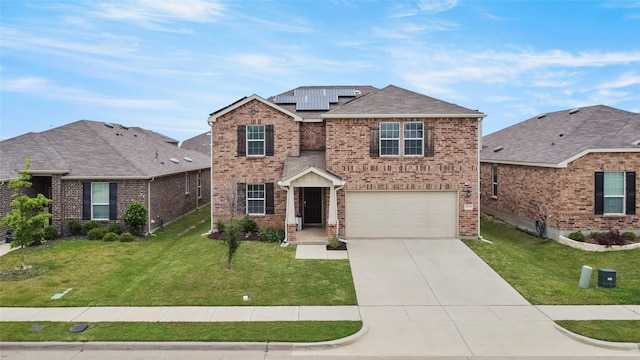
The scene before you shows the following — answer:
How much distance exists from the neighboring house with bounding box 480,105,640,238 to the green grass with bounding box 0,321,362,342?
13172 mm

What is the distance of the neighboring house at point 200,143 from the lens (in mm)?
44328

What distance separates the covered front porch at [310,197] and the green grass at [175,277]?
1771 mm

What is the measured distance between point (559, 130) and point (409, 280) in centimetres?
1520

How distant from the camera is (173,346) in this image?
8.73 meters

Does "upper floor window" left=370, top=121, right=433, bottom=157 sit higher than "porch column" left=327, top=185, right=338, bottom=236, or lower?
higher

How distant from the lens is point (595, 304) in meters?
11.3

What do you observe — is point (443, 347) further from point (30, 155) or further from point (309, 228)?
point (30, 155)

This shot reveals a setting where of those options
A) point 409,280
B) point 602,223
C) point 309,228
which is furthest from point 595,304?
point 309,228

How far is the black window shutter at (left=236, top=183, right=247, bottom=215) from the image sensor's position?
19.5 m

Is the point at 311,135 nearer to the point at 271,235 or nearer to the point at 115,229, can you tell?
the point at 271,235

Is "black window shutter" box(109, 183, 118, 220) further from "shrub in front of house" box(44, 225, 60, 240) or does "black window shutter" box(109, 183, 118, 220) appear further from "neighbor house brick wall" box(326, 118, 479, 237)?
"neighbor house brick wall" box(326, 118, 479, 237)

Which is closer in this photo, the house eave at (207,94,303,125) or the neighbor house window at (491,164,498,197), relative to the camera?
the house eave at (207,94,303,125)

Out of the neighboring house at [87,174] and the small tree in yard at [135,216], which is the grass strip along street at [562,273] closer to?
the small tree in yard at [135,216]

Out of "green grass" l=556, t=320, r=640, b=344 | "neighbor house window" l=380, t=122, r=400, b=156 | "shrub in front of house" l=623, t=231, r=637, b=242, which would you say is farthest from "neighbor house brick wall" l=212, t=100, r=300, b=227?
"shrub in front of house" l=623, t=231, r=637, b=242
